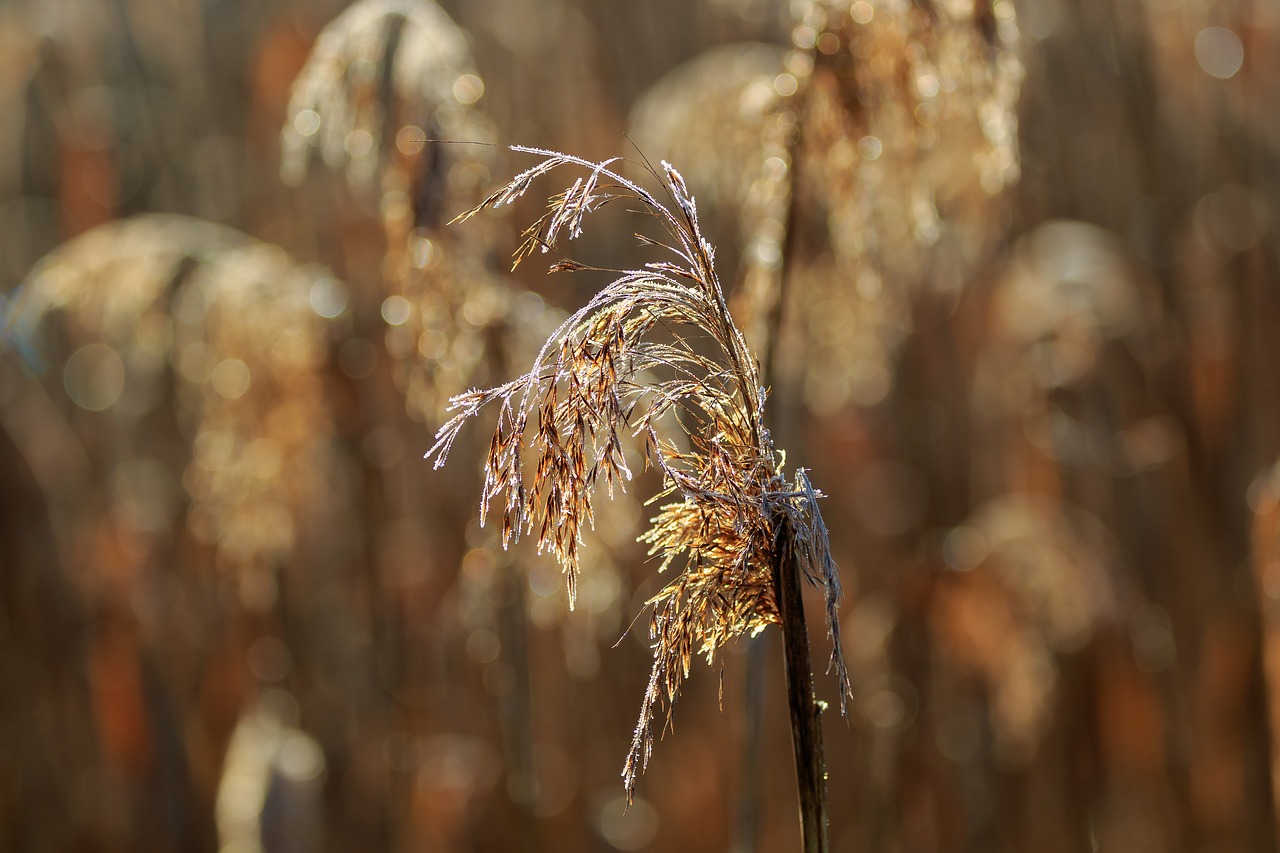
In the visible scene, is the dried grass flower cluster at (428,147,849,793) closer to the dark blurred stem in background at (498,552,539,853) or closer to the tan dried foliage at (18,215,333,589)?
the dark blurred stem in background at (498,552,539,853)

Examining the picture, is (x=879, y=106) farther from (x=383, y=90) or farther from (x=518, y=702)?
(x=518, y=702)

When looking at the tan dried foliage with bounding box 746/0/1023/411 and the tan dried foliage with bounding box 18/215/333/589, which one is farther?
the tan dried foliage with bounding box 18/215/333/589

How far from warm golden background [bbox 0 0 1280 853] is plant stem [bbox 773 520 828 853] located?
1.48ft

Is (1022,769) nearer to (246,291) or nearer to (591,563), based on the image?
(591,563)

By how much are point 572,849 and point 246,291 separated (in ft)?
4.02

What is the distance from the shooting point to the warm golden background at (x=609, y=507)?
1.25m

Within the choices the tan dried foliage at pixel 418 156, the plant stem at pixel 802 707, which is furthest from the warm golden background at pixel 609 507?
the plant stem at pixel 802 707

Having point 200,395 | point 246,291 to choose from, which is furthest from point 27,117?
point 246,291

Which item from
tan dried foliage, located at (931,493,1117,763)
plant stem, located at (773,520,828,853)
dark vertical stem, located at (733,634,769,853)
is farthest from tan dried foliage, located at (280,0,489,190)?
tan dried foliage, located at (931,493,1117,763)

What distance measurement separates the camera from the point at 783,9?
2.41 metres

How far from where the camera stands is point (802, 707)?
0.54 m

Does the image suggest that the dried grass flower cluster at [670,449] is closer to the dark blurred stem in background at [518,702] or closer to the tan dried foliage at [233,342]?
the dark blurred stem in background at [518,702]

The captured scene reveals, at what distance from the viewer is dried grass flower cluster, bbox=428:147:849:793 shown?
53 centimetres

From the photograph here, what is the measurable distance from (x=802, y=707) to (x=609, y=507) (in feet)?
1.82
